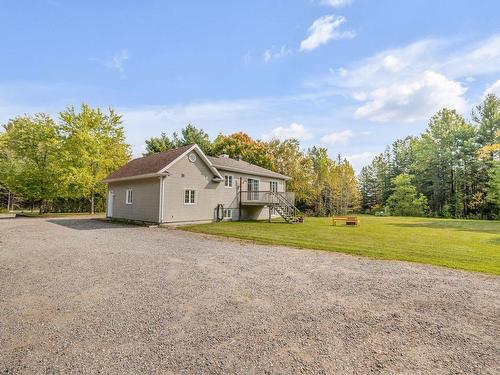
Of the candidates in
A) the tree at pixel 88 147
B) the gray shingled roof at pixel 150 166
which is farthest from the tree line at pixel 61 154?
the gray shingled roof at pixel 150 166

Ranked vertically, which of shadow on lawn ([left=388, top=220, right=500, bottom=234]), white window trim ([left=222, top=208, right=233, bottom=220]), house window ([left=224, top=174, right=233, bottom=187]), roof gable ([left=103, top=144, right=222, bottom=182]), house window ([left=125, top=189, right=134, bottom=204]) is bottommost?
shadow on lawn ([left=388, top=220, right=500, bottom=234])

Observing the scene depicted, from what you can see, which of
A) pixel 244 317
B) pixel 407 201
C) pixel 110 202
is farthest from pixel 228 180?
pixel 407 201

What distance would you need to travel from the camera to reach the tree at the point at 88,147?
86.9 ft

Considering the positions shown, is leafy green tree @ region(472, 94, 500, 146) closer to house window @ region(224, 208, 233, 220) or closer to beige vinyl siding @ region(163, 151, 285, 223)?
beige vinyl siding @ region(163, 151, 285, 223)

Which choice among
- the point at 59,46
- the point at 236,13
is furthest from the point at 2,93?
the point at 236,13

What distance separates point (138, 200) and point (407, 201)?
34.8 metres

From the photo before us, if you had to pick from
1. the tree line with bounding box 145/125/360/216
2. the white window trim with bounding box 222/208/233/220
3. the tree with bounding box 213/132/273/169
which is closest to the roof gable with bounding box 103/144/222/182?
the white window trim with bounding box 222/208/233/220

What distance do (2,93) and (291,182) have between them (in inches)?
1097

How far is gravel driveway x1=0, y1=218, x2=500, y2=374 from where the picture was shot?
3.11 m

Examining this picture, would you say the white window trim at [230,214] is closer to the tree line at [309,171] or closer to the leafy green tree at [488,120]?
the tree line at [309,171]

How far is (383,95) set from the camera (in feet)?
51.7

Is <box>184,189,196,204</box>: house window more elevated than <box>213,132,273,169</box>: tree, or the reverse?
<box>213,132,273,169</box>: tree

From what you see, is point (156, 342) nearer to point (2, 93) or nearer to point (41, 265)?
point (41, 265)

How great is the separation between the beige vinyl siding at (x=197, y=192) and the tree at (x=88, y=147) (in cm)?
1295
